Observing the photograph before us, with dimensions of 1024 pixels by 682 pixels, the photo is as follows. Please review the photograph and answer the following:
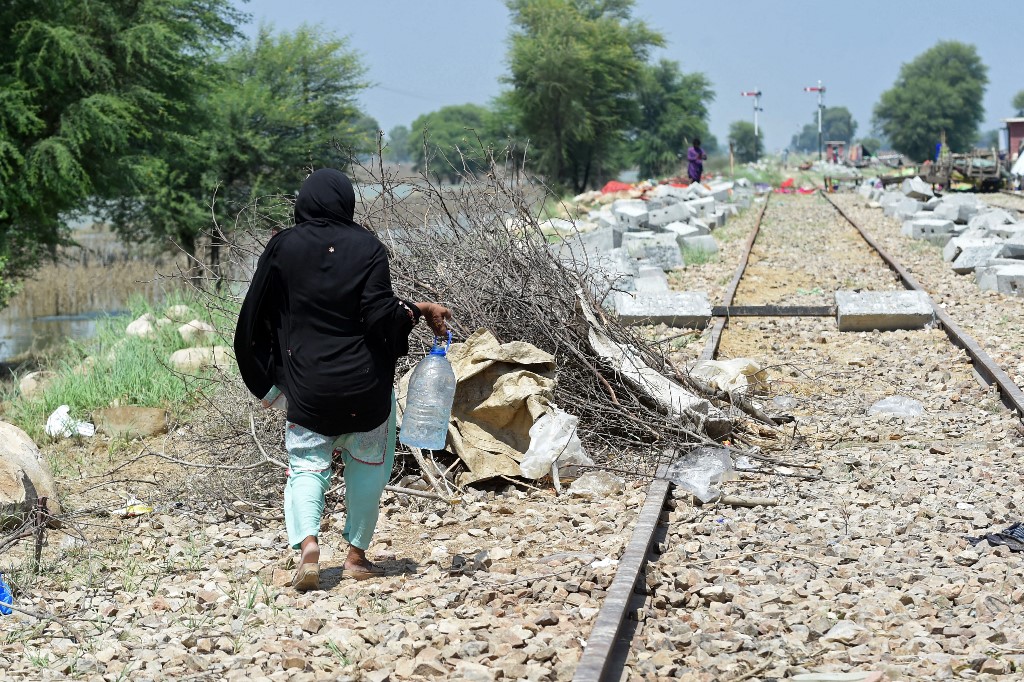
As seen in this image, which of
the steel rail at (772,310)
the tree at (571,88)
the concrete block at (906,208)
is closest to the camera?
the steel rail at (772,310)

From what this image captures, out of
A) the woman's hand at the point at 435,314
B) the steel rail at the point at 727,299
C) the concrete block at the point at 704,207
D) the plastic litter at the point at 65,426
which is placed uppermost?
the woman's hand at the point at 435,314

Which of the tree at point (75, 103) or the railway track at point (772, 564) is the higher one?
the tree at point (75, 103)

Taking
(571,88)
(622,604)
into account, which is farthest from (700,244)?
(571,88)

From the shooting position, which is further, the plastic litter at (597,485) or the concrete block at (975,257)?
the concrete block at (975,257)

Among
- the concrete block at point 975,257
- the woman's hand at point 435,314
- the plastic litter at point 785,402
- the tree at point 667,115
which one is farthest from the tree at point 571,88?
the woman's hand at point 435,314

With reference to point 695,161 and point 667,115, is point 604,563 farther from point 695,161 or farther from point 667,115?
point 667,115

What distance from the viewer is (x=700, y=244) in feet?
70.9

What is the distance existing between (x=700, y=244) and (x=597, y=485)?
15.5 meters

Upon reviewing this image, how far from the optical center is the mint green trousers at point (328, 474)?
5.05 meters

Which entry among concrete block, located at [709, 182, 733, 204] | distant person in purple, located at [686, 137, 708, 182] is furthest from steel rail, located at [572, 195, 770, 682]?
concrete block, located at [709, 182, 733, 204]

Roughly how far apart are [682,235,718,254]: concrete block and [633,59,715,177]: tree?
66.5 m

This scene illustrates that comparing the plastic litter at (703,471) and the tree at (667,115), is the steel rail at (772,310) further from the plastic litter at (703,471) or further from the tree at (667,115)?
the tree at (667,115)

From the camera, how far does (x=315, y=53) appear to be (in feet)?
126

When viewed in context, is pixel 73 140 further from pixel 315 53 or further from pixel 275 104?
pixel 315 53
